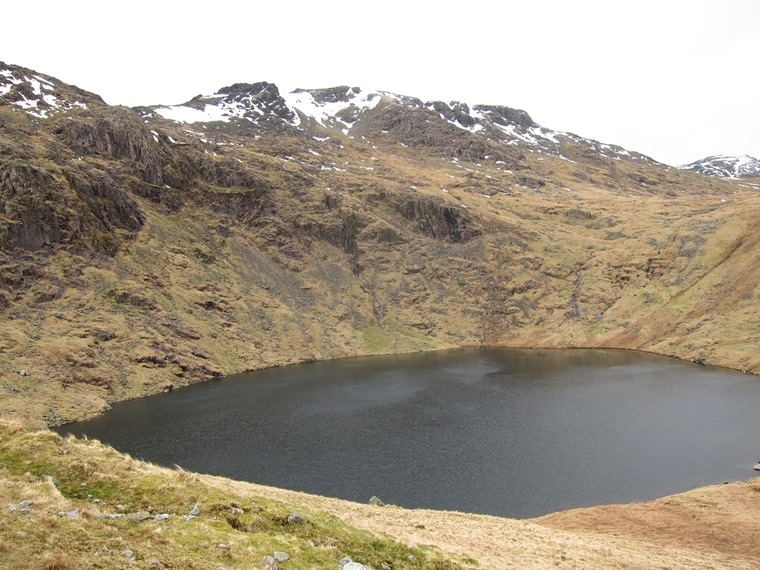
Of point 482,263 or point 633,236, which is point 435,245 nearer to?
point 482,263

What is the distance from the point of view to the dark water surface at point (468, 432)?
57.8 meters

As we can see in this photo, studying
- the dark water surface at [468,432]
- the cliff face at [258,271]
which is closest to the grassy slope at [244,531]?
the dark water surface at [468,432]

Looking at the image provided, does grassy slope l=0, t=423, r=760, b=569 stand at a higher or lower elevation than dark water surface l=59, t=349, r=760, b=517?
higher

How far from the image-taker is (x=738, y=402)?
287 feet

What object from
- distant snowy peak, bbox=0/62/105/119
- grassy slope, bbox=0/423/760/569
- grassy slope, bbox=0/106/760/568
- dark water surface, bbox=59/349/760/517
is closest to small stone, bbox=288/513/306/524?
grassy slope, bbox=0/423/760/569

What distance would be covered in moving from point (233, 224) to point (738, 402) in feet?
466

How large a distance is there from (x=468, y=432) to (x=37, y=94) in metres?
182

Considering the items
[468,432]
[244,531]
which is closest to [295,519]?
[244,531]

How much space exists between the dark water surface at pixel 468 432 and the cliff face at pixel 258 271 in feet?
54.1

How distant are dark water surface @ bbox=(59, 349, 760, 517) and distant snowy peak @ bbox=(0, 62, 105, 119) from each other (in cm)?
11708

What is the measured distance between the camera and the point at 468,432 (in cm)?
7700

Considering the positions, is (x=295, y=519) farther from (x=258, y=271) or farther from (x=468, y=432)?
(x=258, y=271)

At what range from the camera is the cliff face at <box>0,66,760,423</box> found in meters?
111

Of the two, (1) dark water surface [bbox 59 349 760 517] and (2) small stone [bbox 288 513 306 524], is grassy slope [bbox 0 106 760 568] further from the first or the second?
(1) dark water surface [bbox 59 349 760 517]
